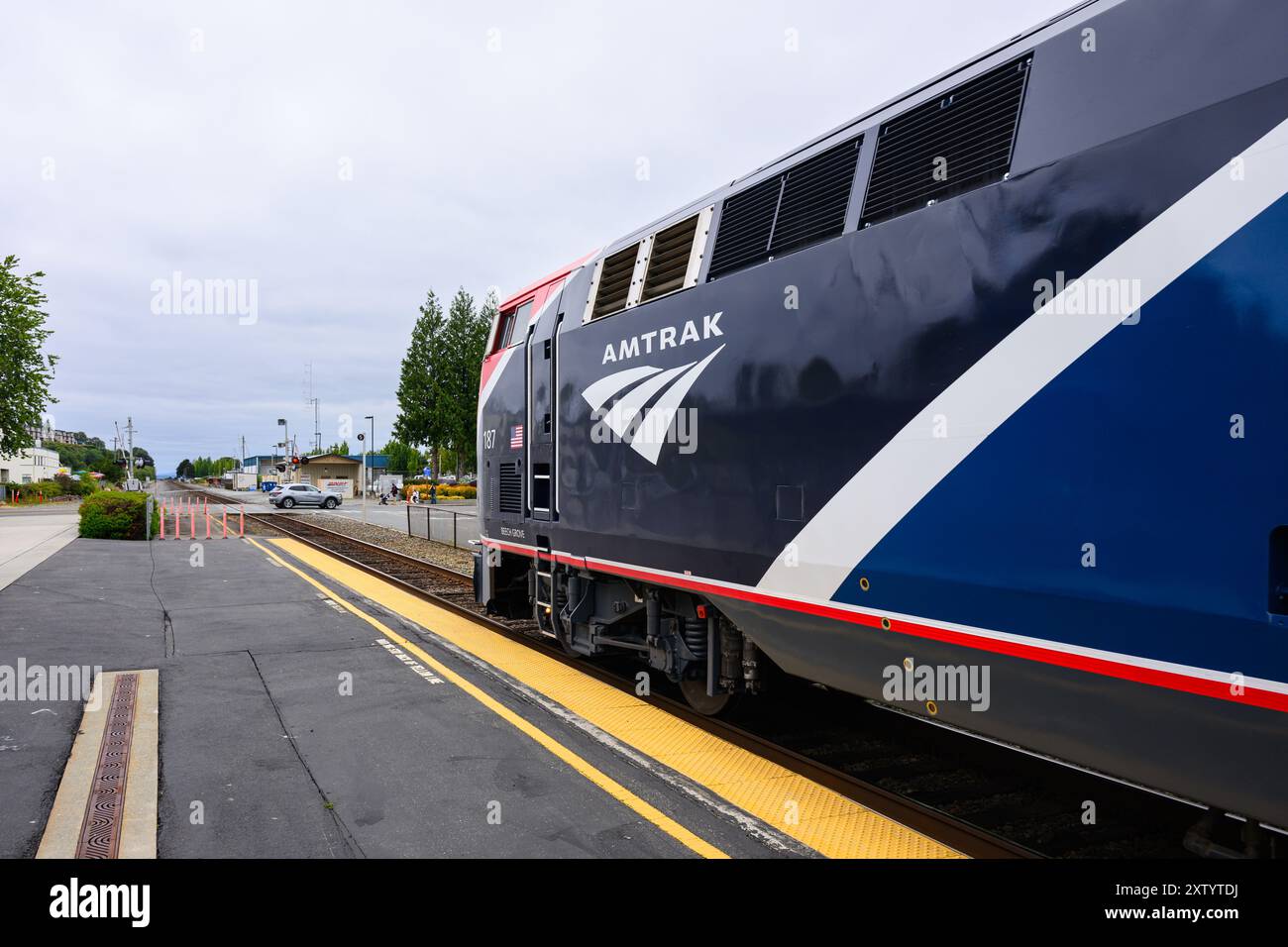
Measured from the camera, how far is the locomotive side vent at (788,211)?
4.48m

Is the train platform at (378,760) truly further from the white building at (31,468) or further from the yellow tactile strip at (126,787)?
the white building at (31,468)

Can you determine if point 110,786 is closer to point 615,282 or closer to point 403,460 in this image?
point 615,282

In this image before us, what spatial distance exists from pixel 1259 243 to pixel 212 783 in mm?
5791

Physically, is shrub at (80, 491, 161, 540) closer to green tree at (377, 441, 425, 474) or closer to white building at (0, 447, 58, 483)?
white building at (0, 447, 58, 483)

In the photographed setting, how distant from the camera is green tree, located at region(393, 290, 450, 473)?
59.8 m

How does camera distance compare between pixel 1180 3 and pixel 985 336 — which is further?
pixel 985 336

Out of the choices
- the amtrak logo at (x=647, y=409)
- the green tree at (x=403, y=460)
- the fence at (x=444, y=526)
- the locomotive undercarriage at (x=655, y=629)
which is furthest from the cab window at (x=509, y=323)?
the green tree at (x=403, y=460)

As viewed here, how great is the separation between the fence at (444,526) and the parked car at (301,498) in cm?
2073

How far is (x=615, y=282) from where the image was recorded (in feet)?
22.1

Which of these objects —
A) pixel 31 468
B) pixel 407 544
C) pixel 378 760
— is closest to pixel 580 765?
pixel 378 760

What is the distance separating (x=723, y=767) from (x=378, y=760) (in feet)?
7.41

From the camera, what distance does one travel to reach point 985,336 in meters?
3.40
